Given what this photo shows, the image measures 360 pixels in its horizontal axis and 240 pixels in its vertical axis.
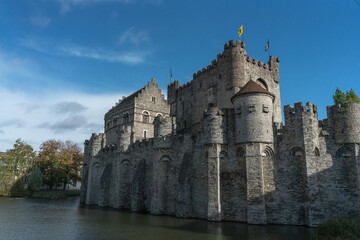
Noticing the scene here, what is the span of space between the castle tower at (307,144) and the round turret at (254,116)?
1.46 m

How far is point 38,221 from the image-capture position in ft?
65.5

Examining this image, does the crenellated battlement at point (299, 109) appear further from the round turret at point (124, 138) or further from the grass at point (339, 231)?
the round turret at point (124, 138)

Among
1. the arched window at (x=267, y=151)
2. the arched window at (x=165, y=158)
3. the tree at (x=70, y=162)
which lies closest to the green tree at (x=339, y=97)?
the arched window at (x=267, y=151)

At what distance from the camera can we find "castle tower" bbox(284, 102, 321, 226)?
18.3 metres

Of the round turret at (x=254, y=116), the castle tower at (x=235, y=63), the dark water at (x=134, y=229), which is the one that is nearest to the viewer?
the dark water at (x=134, y=229)

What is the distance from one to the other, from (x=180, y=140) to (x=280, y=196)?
34.3 ft

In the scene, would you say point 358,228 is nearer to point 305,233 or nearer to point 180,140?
point 305,233

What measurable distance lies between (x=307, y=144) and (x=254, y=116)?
4450 millimetres

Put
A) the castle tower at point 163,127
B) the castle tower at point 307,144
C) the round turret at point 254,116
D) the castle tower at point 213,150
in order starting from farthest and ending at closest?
the castle tower at point 163,127 < the round turret at point 254,116 < the castle tower at point 213,150 < the castle tower at point 307,144

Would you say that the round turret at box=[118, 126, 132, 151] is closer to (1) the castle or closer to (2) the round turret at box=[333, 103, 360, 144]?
(1) the castle

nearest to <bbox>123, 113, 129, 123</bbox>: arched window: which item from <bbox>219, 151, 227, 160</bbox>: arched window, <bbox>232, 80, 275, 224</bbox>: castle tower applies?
<bbox>219, 151, 227, 160</bbox>: arched window

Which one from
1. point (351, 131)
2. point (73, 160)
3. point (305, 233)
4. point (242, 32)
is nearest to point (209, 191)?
point (305, 233)

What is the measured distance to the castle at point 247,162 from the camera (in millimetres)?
19078

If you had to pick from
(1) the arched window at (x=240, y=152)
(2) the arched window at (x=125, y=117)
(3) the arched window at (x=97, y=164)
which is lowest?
(3) the arched window at (x=97, y=164)
